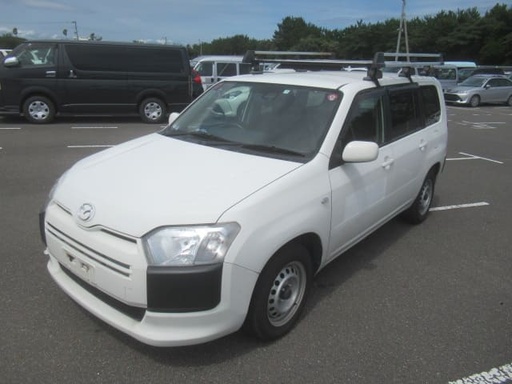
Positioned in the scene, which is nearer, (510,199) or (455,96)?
(510,199)

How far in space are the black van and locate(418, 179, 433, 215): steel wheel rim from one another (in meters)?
8.61

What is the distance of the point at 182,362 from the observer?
8.82ft

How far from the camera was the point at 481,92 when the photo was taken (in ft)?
70.6

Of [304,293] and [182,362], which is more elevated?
[304,293]

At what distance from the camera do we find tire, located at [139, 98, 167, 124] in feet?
40.6

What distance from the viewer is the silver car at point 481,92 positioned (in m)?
21.3

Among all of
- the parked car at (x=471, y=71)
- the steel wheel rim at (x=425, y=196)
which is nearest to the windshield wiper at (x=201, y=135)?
the steel wheel rim at (x=425, y=196)

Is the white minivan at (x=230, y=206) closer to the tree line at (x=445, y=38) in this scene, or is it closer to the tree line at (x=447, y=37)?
the tree line at (x=445, y=38)

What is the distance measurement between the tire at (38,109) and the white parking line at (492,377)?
11434 millimetres

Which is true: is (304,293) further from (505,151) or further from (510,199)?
(505,151)

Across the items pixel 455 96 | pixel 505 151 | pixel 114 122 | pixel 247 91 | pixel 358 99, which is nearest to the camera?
pixel 358 99

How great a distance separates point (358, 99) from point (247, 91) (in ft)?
3.18

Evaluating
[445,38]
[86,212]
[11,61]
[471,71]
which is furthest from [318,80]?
[445,38]

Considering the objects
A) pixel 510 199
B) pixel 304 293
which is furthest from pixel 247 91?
pixel 510 199
